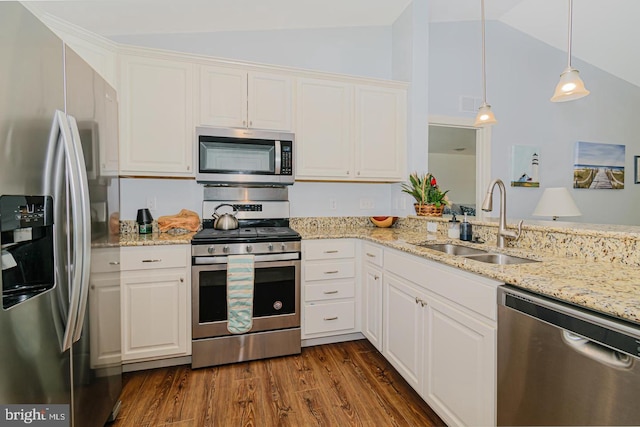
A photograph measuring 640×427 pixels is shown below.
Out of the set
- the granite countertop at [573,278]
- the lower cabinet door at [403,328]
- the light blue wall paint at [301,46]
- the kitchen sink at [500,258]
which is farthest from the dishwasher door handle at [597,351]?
the light blue wall paint at [301,46]

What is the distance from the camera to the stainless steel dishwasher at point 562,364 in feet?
2.56

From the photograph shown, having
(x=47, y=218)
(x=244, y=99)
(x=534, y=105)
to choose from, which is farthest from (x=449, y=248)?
(x=534, y=105)

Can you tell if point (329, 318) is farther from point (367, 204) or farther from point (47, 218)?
point (47, 218)

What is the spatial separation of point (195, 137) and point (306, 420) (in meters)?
2.09

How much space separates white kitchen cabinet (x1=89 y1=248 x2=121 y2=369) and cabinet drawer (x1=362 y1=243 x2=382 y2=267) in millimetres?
1631

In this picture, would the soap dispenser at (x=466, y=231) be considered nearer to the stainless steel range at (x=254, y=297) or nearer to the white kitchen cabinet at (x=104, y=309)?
the stainless steel range at (x=254, y=297)

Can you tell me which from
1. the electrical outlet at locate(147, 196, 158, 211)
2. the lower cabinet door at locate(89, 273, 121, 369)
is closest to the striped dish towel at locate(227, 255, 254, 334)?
the lower cabinet door at locate(89, 273, 121, 369)

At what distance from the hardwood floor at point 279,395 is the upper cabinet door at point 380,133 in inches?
65.2

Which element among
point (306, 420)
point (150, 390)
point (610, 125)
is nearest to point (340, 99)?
point (306, 420)

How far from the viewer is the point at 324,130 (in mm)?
2738

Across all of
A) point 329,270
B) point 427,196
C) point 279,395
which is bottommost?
point 279,395
